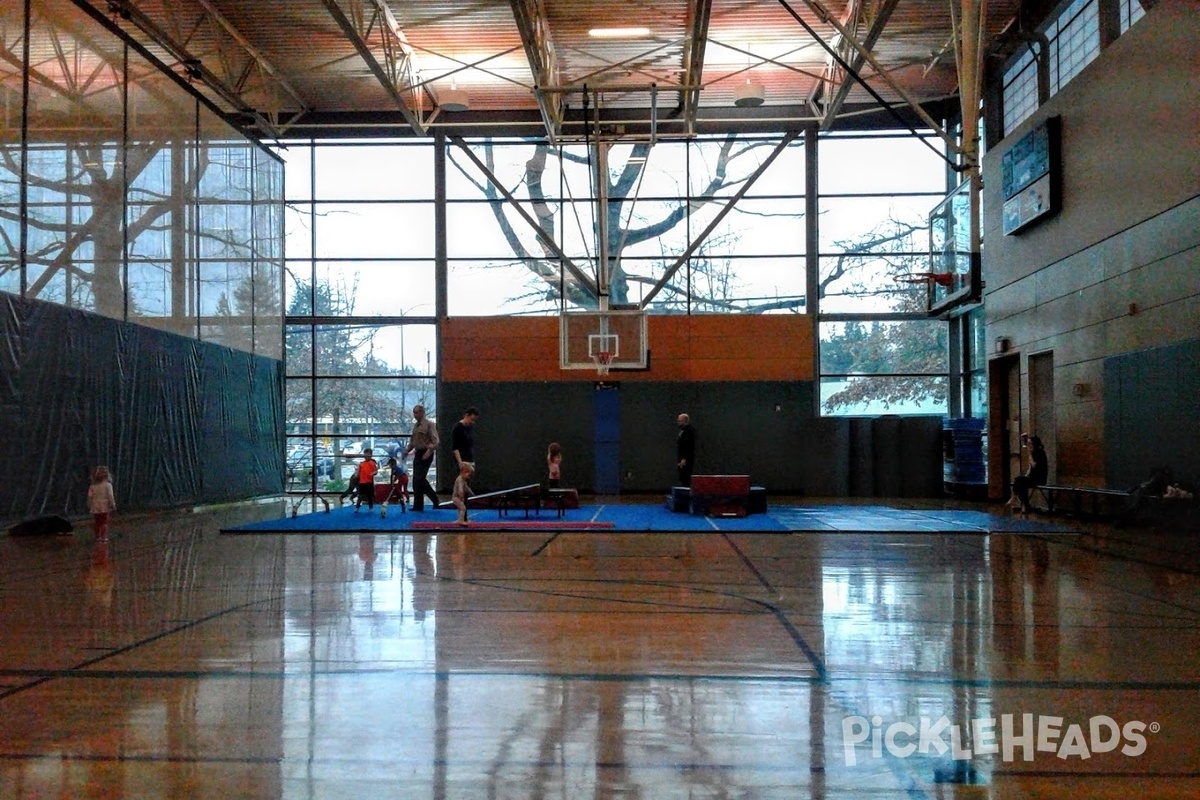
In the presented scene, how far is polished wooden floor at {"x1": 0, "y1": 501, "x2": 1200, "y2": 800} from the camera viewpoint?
3238mm

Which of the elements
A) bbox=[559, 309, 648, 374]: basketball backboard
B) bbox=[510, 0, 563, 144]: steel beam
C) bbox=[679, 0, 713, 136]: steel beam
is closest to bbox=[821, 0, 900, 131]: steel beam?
bbox=[679, 0, 713, 136]: steel beam

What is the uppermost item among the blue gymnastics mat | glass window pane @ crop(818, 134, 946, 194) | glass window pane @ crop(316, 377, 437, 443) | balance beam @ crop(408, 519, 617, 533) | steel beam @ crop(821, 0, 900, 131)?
steel beam @ crop(821, 0, 900, 131)

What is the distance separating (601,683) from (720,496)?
1064cm

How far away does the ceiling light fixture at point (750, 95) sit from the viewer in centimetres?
2119

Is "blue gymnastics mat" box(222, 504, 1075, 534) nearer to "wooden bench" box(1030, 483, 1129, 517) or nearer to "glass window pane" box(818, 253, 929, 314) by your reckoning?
"wooden bench" box(1030, 483, 1129, 517)

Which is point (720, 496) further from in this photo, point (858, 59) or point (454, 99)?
point (454, 99)

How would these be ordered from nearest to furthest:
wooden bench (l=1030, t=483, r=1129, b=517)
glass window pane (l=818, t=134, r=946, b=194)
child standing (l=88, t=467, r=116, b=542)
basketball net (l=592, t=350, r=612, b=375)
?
child standing (l=88, t=467, r=116, b=542) < wooden bench (l=1030, t=483, r=1129, b=517) < basketball net (l=592, t=350, r=612, b=375) < glass window pane (l=818, t=134, r=946, b=194)

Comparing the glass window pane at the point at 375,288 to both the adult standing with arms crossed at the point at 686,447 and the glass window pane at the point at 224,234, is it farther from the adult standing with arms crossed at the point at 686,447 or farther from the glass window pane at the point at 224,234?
the adult standing with arms crossed at the point at 686,447

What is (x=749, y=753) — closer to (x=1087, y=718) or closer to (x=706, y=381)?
(x=1087, y=718)

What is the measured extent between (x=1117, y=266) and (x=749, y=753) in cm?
1281

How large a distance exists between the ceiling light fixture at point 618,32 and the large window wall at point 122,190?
25.2ft

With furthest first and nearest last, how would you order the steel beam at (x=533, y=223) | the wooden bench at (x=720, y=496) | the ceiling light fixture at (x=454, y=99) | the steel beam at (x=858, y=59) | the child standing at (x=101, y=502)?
the steel beam at (x=533, y=223), the ceiling light fixture at (x=454, y=99), the steel beam at (x=858, y=59), the wooden bench at (x=720, y=496), the child standing at (x=101, y=502)

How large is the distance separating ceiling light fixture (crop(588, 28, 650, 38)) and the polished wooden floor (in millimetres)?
12994

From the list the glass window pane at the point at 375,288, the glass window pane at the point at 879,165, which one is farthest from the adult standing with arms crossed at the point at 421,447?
the glass window pane at the point at 879,165
